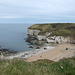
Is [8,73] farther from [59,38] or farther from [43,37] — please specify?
[43,37]

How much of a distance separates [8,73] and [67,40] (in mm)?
60288

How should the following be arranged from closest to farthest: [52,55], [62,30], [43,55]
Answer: [43,55] < [52,55] < [62,30]

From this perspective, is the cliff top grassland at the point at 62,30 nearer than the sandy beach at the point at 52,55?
No

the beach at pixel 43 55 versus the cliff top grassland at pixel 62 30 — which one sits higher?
the cliff top grassland at pixel 62 30

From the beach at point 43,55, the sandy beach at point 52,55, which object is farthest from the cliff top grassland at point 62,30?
the beach at point 43,55

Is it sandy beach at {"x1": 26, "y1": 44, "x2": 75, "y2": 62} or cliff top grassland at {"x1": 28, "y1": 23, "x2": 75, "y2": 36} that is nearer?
sandy beach at {"x1": 26, "y1": 44, "x2": 75, "y2": 62}

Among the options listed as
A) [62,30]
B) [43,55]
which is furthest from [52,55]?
[62,30]

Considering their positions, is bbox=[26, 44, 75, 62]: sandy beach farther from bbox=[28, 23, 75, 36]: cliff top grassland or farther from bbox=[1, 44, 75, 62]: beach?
bbox=[28, 23, 75, 36]: cliff top grassland

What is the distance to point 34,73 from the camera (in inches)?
184

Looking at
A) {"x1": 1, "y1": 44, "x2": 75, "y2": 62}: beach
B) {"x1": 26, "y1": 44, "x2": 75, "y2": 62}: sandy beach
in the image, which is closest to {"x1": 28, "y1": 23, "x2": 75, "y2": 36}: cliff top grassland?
{"x1": 26, "y1": 44, "x2": 75, "y2": 62}: sandy beach

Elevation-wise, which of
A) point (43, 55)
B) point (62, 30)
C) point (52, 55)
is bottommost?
point (52, 55)

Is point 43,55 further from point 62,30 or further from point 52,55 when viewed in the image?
point 62,30

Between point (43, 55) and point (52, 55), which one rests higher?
point (43, 55)

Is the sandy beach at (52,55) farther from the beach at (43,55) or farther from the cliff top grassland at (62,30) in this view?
the cliff top grassland at (62,30)
